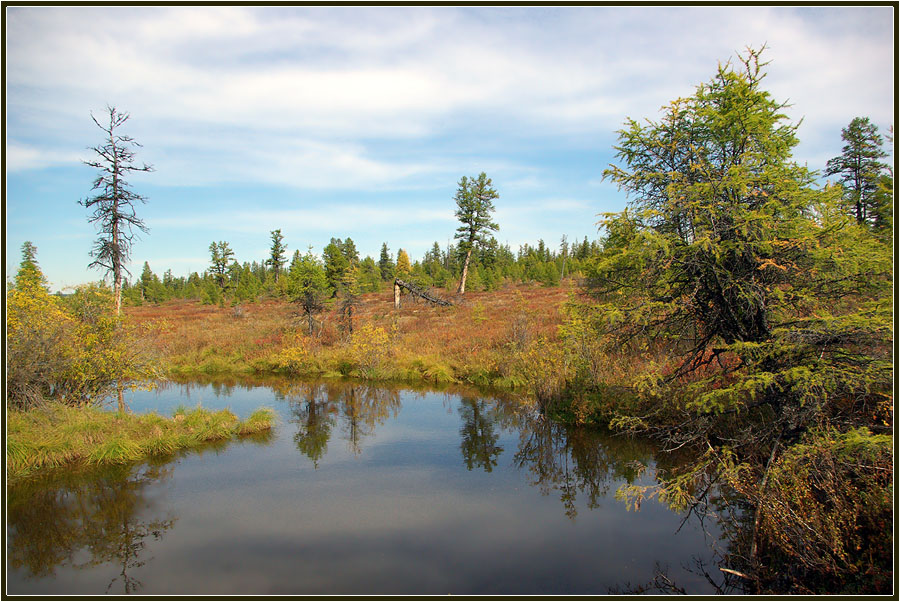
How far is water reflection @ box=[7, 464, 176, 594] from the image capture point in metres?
7.64

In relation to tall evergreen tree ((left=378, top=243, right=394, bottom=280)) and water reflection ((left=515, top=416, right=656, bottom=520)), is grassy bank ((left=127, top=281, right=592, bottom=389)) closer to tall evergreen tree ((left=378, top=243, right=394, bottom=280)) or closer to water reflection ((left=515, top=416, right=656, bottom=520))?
water reflection ((left=515, top=416, right=656, bottom=520))

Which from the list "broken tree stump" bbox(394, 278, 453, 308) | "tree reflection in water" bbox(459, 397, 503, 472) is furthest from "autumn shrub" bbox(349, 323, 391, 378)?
"broken tree stump" bbox(394, 278, 453, 308)

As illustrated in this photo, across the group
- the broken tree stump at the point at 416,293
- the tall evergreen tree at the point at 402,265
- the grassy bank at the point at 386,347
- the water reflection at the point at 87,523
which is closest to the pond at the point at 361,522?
the water reflection at the point at 87,523

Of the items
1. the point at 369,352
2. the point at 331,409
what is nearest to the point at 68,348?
the point at 331,409

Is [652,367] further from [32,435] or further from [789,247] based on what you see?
[32,435]

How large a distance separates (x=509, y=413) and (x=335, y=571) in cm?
984

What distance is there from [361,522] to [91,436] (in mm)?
7946

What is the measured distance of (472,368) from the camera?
21625 millimetres

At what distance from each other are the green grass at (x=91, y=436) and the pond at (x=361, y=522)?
26.2 inches

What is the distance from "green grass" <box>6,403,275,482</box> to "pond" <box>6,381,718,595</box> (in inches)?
26.2

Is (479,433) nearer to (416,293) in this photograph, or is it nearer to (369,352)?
(369,352)

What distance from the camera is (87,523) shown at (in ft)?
28.8

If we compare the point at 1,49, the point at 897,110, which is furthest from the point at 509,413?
the point at 1,49

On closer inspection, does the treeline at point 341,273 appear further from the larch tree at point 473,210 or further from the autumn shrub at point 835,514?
the autumn shrub at point 835,514
